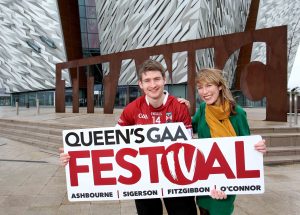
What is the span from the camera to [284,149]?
8.82 m

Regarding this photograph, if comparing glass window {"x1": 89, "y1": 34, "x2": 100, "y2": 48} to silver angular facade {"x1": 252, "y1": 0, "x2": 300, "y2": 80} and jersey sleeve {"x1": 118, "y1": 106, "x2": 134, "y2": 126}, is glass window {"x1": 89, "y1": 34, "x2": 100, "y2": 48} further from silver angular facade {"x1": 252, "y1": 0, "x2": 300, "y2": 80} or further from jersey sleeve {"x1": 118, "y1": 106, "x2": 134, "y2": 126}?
Result: jersey sleeve {"x1": 118, "y1": 106, "x2": 134, "y2": 126}

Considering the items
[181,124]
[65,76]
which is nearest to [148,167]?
[181,124]

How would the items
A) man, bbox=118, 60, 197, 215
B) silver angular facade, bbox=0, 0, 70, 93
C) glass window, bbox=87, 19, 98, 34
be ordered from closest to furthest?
man, bbox=118, 60, 197, 215 < silver angular facade, bbox=0, 0, 70, 93 < glass window, bbox=87, 19, 98, 34

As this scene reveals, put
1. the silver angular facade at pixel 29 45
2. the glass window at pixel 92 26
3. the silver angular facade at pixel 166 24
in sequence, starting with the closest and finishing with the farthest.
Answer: the silver angular facade at pixel 166 24 → the silver angular facade at pixel 29 45 → the glass window at pixel 92 26

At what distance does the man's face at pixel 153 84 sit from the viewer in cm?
277

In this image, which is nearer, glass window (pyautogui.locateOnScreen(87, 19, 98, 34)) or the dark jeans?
the dark jeans

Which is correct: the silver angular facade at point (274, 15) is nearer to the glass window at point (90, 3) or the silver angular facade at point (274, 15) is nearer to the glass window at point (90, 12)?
the glass window at point (90, 12)

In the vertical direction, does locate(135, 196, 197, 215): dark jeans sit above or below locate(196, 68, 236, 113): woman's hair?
below

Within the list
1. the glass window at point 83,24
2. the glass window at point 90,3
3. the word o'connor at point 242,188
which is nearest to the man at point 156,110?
the word o'connor at point 242,188

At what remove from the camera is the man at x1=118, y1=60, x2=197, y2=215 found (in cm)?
277

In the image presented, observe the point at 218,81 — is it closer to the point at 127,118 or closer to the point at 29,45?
the point at 127,118

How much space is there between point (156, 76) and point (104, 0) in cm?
4004

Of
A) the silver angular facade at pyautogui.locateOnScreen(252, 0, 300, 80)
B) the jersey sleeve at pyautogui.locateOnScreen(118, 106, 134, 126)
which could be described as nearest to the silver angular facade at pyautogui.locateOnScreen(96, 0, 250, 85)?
the silver angular facade at pyautogui.locateOnScreen(252, 0, 300, 80)

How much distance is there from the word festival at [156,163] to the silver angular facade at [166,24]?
91.9 ft
